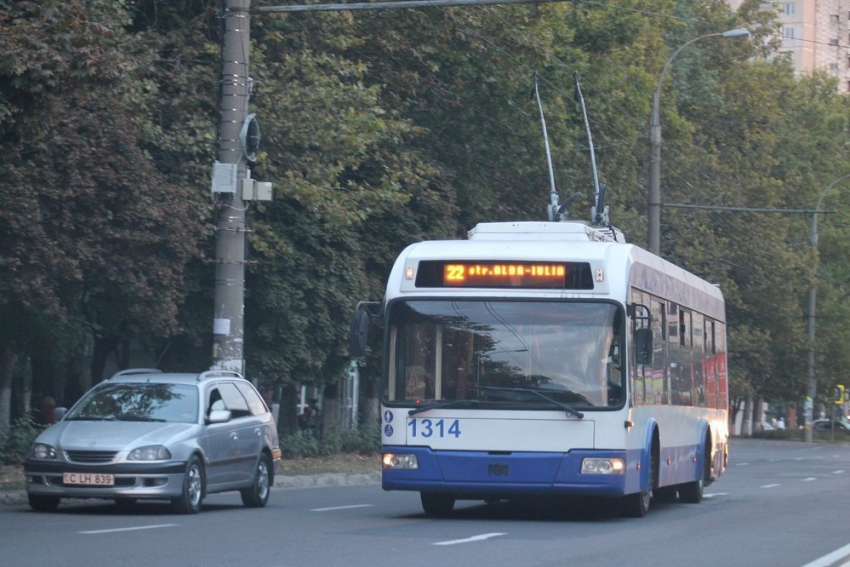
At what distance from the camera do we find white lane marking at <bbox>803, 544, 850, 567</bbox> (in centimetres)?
1138

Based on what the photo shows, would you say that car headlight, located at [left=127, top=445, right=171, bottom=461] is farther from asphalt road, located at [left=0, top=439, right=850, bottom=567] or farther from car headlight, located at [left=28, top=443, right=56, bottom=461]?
car headlight, located at [left=28, top=443, right=56, bottom=461]

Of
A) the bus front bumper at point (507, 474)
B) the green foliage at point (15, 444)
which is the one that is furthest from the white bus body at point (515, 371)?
the green foliage at point (15, 444)

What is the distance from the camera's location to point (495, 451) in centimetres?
1482

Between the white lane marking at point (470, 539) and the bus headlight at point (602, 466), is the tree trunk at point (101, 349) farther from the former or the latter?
the white lane marking at point (470, 539)

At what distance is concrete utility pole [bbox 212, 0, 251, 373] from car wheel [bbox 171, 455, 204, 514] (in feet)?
12.2

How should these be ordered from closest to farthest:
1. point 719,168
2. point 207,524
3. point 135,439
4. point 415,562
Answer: point 415,562 < point 207,524 < point 135,439 < point 719,168

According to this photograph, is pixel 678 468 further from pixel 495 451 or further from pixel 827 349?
pixel 827 349

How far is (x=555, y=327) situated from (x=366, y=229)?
17964 mm

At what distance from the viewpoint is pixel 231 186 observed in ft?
64.8

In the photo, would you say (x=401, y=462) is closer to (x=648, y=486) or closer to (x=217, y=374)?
(x=648, y=486)

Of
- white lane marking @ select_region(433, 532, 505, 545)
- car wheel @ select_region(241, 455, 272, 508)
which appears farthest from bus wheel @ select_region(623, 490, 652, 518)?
car wheel @ select_region(241, 455, 272, 508)

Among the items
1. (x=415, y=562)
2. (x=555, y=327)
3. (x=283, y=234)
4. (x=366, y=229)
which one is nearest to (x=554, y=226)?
(x=555, y=327)

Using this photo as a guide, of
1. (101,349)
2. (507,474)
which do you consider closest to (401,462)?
(507,474)

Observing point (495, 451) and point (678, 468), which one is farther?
point (678, 468)
